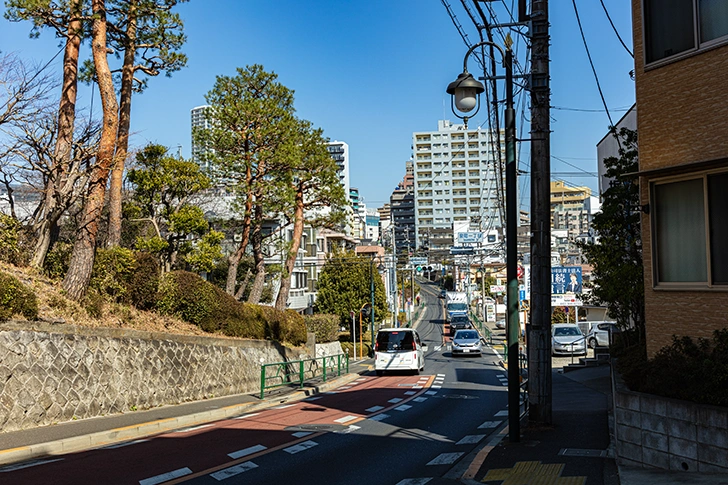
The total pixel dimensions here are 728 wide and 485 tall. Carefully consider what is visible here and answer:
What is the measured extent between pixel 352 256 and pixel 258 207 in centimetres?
2640

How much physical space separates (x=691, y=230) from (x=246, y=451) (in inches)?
314

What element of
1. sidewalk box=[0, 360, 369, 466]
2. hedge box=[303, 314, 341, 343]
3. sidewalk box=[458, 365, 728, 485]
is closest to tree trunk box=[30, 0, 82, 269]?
sidewalk box=[0, 360, 369, 466]

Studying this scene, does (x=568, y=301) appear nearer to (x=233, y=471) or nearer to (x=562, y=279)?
(x=562, y=279)

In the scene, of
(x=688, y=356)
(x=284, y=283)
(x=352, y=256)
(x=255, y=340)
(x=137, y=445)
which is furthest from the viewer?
(x=352, y=256)

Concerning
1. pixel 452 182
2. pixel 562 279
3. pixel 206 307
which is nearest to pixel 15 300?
pixel 206 307

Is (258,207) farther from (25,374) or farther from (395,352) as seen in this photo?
(25,374)

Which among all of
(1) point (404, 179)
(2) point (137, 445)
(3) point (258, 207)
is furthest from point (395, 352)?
(1) point (404, 179)

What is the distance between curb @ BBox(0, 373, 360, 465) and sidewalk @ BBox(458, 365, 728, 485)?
22.5ft

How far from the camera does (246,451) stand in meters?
11.6

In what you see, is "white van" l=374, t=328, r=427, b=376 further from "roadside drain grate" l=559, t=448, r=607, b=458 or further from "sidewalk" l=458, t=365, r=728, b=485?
"roadside drain grate" l=559, t=448, r=607, b=458

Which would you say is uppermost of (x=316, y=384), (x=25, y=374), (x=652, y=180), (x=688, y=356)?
(x=652, y=180)

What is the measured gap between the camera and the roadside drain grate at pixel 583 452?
9.94m

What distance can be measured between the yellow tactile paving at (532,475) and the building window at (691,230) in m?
3.08

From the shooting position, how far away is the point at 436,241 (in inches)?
4077
